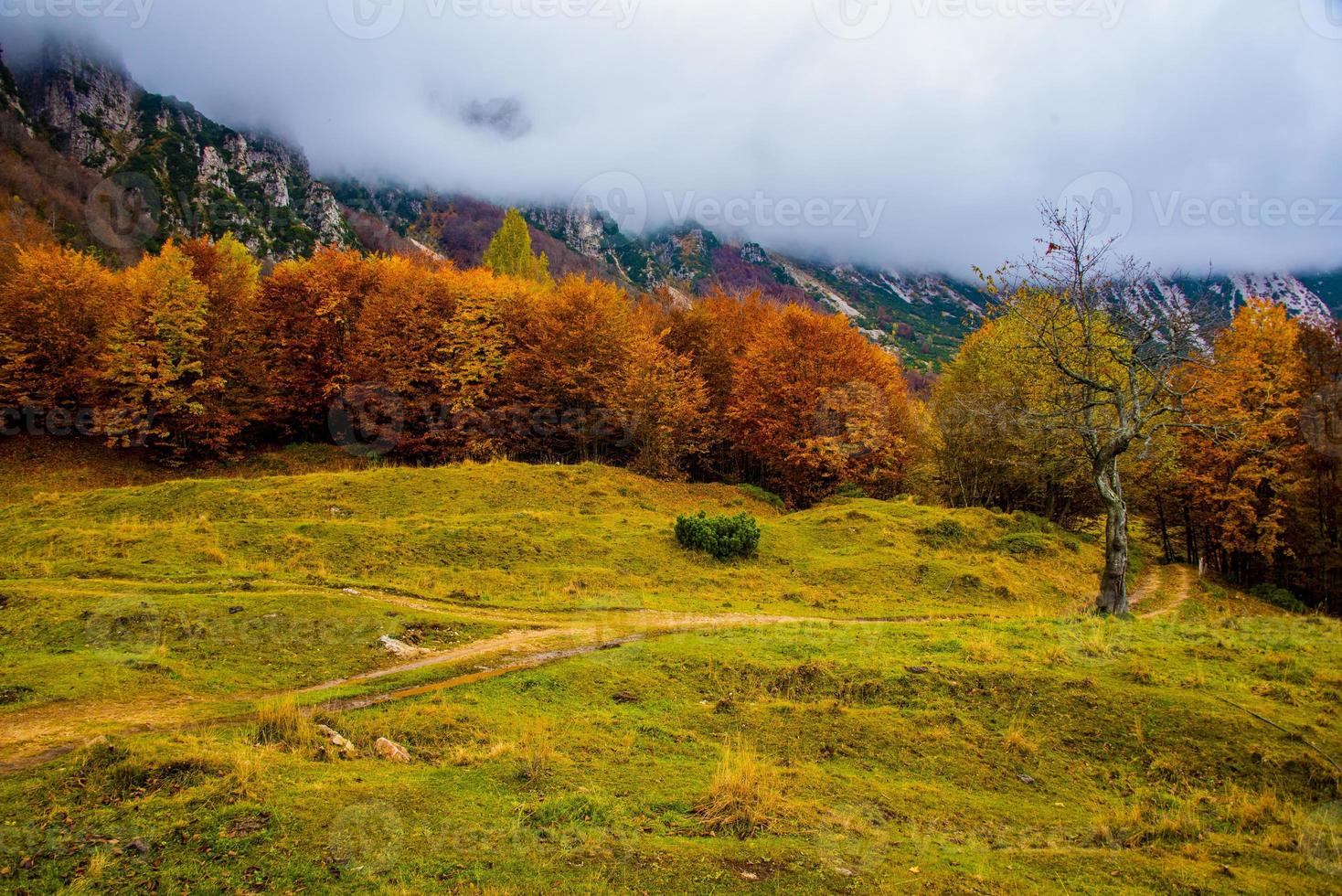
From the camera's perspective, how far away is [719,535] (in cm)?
2180

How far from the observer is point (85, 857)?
4.54m

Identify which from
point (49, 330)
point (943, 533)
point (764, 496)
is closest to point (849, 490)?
point (764, 496)

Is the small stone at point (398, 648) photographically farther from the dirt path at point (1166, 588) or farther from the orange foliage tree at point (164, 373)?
the orange foliage tree at point (164, 373)

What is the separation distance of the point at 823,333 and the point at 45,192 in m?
122

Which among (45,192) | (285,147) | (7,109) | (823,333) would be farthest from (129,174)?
(823,333)

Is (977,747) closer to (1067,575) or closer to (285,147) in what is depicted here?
(1067,575)

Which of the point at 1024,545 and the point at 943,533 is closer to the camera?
the point at 1024,545

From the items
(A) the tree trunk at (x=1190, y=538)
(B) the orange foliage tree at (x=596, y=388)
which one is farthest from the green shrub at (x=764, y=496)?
(A) the tree trunk at (x=1190, y=538)

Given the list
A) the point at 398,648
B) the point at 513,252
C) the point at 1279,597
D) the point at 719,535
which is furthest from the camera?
the point at 513,252

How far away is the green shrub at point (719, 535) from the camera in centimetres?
2156

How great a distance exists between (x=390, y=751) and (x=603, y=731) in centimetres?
256

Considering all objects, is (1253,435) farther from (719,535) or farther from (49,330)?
(49,330)

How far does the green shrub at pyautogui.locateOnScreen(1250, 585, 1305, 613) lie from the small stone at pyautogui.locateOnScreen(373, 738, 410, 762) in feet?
115

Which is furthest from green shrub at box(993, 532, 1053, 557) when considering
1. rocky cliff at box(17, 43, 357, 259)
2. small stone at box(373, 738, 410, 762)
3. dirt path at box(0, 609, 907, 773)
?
rocky cliff at box(17, 43, 357, 259)
